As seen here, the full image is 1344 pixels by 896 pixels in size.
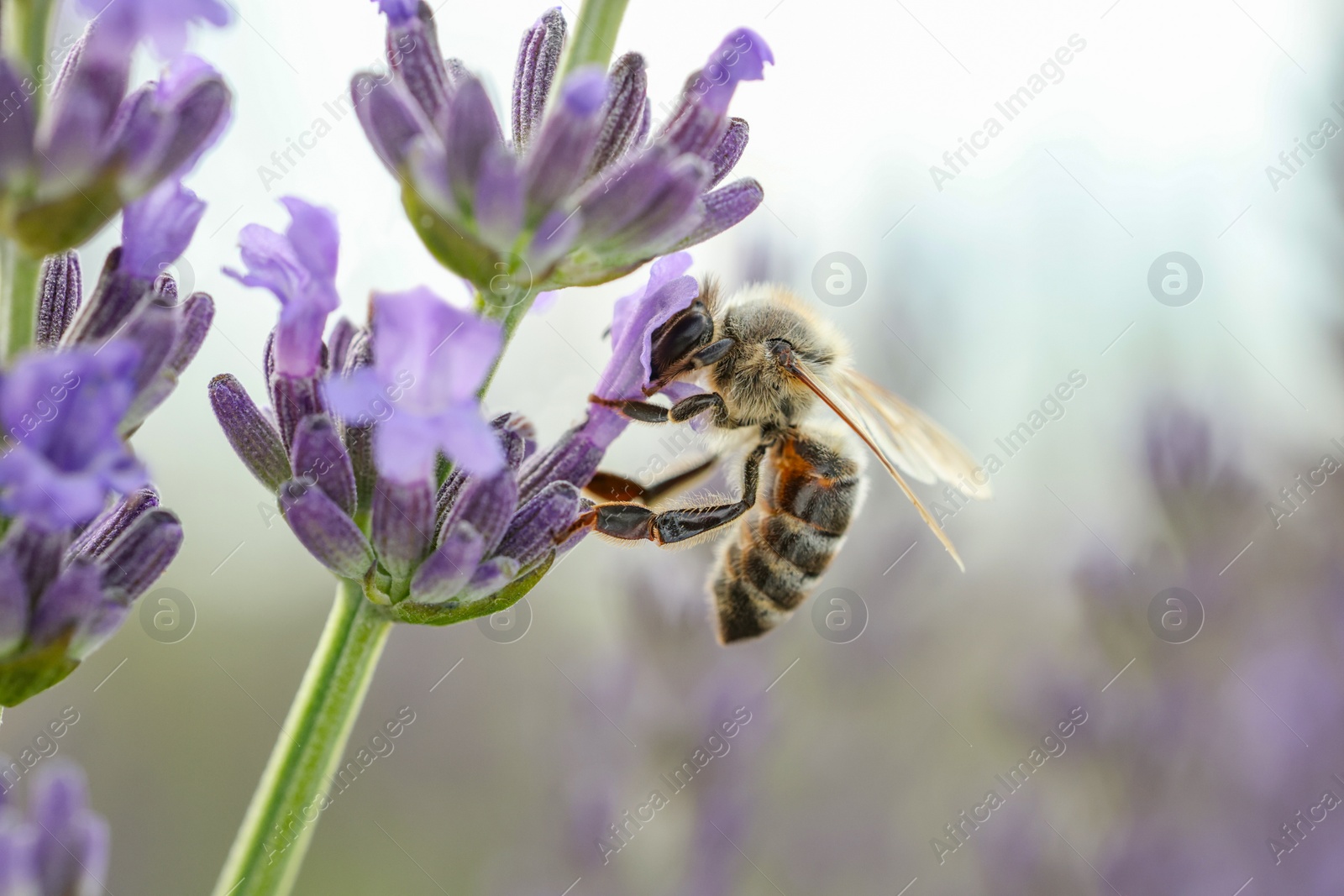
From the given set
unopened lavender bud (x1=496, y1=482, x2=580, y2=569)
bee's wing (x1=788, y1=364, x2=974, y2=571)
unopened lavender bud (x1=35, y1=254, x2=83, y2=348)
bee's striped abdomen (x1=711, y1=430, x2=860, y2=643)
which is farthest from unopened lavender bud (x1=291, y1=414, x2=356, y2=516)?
bee's wing (x1=788, y1=364, x2=974, y2=571)

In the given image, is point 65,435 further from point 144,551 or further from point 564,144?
point 564,144

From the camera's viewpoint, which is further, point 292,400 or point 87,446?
point 292,400

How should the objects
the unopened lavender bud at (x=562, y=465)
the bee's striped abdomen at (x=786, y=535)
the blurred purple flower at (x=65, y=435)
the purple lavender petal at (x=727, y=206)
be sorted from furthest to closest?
the bee's striped abdomen at (x=786, y=535) < the unopened lavender bud at (x=562, y=465) < the purple lavender petal at (x=727, y=206) < the blurred purple flower at (x=65, y=435)

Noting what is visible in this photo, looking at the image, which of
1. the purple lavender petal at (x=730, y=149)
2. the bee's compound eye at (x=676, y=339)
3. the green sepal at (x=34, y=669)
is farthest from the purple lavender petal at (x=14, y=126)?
the bee's compound eye at (x=676, y=339)

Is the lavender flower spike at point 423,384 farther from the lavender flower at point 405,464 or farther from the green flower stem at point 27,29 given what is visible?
the green flower stem at point 27,29

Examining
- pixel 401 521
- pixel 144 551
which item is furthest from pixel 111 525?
pixel 401 521

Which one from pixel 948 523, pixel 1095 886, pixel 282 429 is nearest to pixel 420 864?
pixel 948 523
